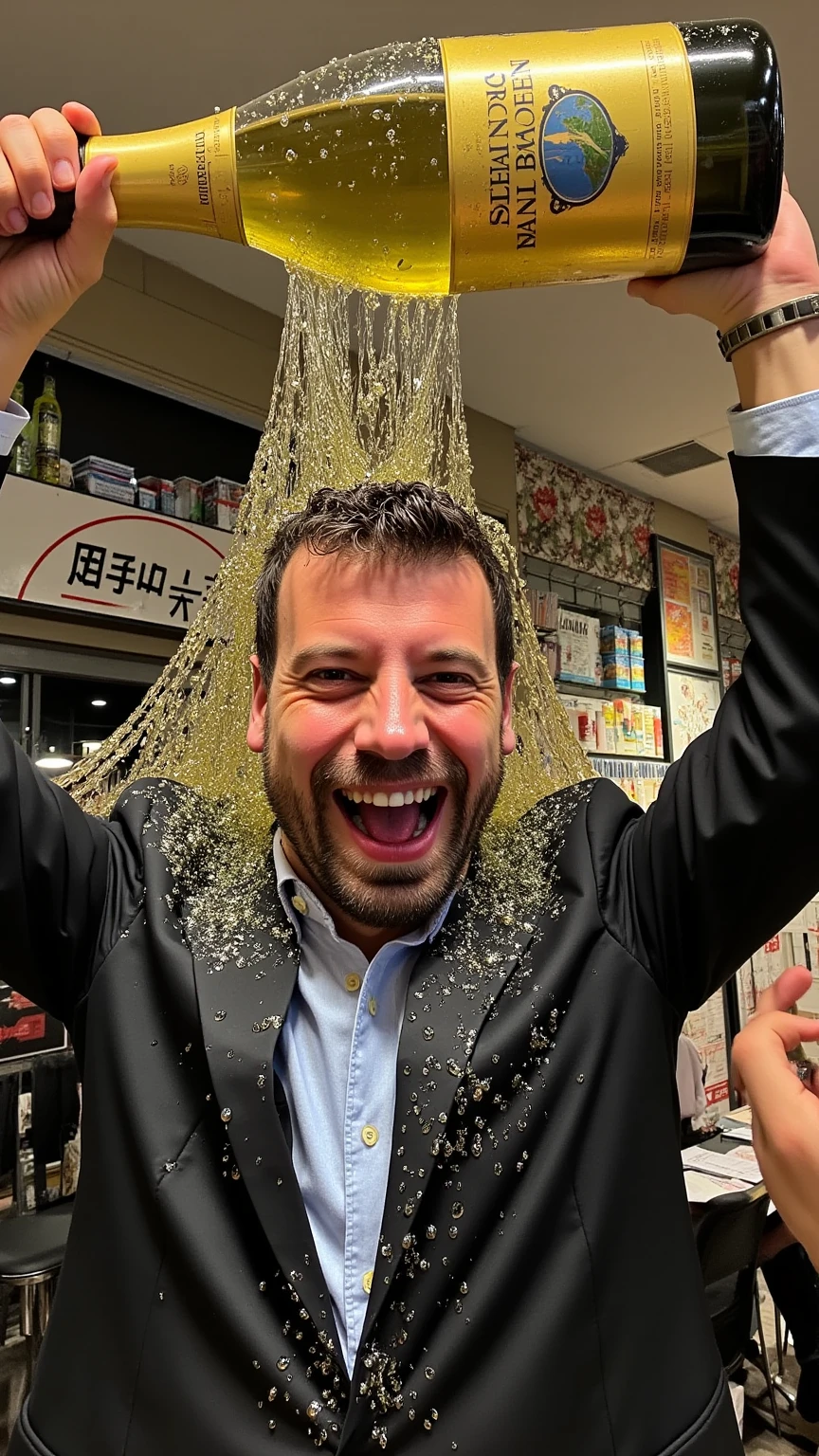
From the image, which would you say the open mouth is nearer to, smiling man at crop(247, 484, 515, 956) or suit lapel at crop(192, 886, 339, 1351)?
smiling man at crop(247, 484, 515, 956)

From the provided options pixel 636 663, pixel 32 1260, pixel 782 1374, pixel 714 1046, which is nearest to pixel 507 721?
pixel 32 1260

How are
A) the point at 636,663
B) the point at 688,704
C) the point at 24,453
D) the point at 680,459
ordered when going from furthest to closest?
the point at 688,704
the point at 636,663
the point at 680,459
the point at 24,453

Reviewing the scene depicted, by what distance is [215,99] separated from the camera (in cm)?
197

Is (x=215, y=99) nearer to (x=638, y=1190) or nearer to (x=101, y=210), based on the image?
(x=101, y=210)

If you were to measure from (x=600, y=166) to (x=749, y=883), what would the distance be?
532 mm

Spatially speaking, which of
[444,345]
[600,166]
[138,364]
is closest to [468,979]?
[600,166]

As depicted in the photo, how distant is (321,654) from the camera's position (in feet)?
2.55

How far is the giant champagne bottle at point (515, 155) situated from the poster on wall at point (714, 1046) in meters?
4.28

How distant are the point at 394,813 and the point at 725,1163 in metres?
2.39

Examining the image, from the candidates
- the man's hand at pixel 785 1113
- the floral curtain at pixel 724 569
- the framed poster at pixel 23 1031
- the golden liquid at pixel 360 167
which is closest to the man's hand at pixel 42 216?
the golden liquid at pixel 360 167

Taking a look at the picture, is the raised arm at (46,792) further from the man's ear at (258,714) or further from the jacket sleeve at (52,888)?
the man's ear at (258,714)

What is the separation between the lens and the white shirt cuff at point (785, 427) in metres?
0.67

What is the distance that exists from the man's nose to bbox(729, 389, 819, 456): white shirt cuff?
0.33 meters

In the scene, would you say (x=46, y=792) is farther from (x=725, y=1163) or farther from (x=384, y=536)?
(x=725, y=1163)
